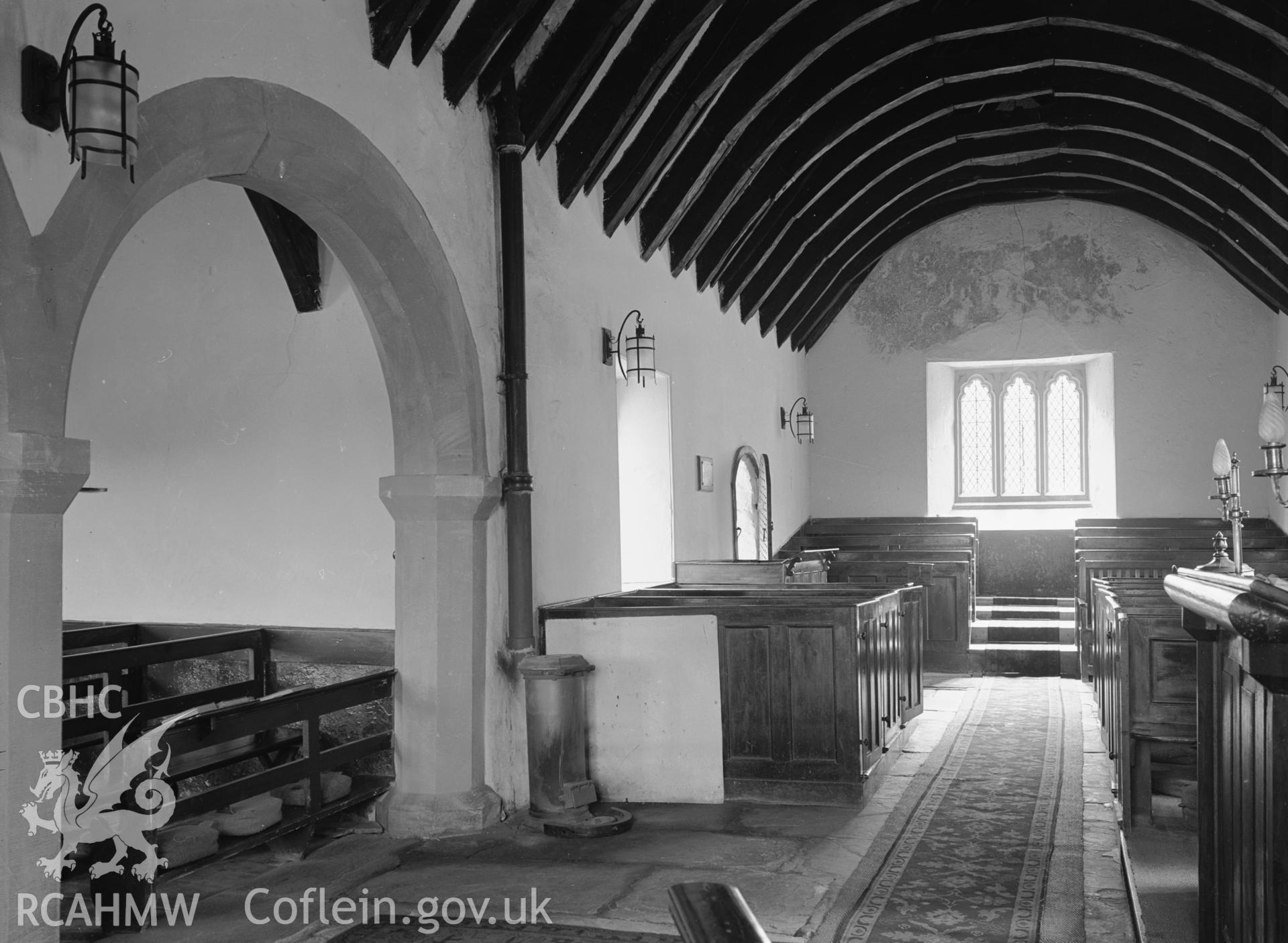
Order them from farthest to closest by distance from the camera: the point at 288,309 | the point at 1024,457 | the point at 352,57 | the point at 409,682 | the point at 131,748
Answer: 1. the point at 1024,457
2. the point at 288,309
3. the point at 409,682
4. the point at 352,57
5. the point at 131,748

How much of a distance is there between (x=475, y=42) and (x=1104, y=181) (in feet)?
27.8

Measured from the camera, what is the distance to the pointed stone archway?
290 centimetres

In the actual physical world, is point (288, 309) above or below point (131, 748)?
above

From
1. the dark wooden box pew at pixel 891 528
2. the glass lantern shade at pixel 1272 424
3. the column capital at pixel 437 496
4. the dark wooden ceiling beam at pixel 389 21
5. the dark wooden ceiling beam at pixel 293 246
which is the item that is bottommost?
the dark wooden box pew at pixel 891 528

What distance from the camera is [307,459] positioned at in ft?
18.6

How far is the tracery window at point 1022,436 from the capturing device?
13.2 meters

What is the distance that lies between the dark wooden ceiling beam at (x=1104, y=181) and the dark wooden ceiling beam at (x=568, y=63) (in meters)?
5.94

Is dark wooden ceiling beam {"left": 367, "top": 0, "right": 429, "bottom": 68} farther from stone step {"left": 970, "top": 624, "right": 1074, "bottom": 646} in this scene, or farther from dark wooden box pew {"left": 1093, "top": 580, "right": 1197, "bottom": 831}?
stone step {"left": 970, "top": 624, "right": 1074, "bottom": 646}

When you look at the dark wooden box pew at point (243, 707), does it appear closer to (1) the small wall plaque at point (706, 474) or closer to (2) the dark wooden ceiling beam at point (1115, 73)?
(1) the small wall plaque at point (706, 474)

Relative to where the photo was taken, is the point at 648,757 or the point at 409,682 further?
the point at 648,757

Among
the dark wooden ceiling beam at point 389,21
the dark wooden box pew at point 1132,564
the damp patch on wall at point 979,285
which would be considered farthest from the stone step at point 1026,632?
the dark wooden ceiling beam at point 389,21

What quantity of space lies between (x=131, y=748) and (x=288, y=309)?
2.62 metres

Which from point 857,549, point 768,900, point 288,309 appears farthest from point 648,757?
point 857,549

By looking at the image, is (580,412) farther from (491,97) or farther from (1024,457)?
(1024,457)
